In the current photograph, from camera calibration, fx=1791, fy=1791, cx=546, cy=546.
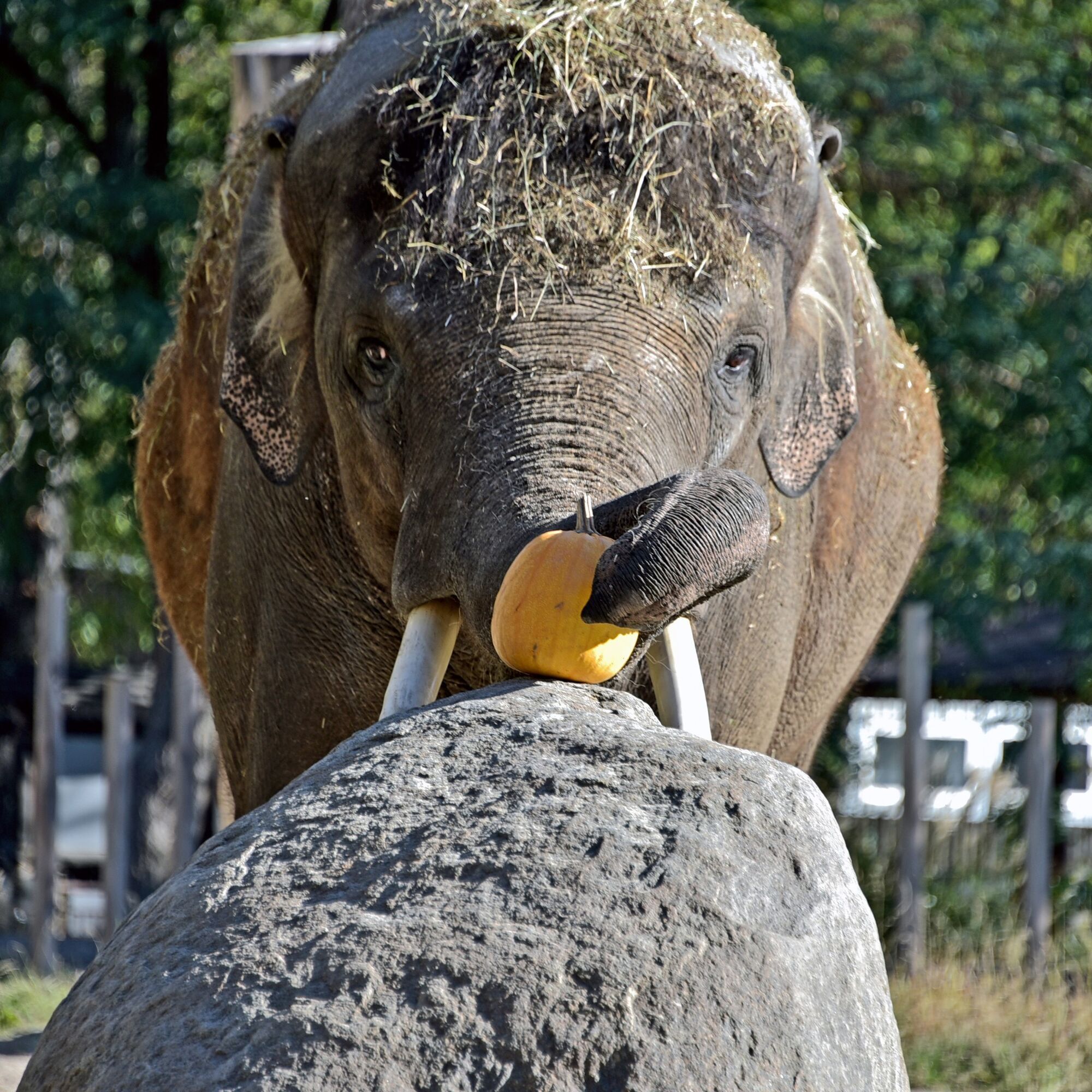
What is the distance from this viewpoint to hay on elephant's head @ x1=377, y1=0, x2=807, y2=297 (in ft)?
10.8

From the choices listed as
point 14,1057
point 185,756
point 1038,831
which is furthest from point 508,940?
point 185,756

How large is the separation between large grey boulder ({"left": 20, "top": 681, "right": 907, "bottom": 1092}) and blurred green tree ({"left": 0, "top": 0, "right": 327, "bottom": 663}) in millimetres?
7656

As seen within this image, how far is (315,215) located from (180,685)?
226 inches

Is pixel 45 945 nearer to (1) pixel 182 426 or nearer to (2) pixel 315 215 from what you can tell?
(1) pixel 182 426

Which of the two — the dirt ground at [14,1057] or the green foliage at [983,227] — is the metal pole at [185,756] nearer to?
the dirt ground at [14,1057]

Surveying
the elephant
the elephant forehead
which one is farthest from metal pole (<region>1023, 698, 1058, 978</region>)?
the elephant forehead

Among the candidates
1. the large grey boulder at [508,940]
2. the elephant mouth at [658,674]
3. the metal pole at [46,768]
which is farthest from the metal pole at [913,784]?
the large grey boulder at [508,940]

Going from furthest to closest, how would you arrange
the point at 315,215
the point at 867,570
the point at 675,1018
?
the point at 867,570
the point at 315,215
the point at 675,1018

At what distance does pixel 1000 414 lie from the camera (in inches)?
392

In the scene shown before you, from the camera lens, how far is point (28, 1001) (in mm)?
7512

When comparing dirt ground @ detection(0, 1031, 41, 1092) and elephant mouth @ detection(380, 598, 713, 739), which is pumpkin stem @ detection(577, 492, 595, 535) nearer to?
elephant mouth @ detection(380, 598, 713, 739)

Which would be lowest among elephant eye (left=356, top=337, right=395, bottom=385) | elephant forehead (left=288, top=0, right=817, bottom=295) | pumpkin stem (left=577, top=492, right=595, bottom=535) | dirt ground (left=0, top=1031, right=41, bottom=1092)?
dirt ground (left=0, top=1031, right=41, bottom=1092)

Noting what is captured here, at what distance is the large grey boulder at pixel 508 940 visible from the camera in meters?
1.87

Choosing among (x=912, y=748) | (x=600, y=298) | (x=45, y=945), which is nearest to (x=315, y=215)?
(x=600, y=298)
